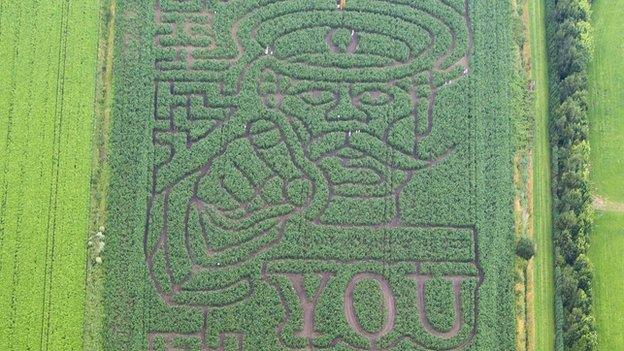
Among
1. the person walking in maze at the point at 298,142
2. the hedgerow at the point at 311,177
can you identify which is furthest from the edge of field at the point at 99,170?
the person walking in maze at the point at 298,142

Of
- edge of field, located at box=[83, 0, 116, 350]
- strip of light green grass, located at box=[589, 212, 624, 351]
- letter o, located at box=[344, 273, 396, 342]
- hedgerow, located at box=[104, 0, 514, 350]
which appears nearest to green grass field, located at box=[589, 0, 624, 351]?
strip of light green grass, located at box=[589, 212, 624, 351]

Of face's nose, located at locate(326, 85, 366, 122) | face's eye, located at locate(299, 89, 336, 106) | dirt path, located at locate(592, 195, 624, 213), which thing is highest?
face's eye, located at locate(299, 89, 336, 106)

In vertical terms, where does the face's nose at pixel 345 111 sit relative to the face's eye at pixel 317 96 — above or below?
below

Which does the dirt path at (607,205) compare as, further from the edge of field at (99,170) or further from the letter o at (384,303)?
the edge of field at (99,170)

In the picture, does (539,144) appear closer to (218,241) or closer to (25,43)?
(218,241)

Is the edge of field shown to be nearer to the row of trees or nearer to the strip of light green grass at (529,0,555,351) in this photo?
the strip of light green grass at (529,0,555,351)

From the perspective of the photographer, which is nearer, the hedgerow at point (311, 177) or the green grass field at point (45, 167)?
the green grass field at point (45, 167)

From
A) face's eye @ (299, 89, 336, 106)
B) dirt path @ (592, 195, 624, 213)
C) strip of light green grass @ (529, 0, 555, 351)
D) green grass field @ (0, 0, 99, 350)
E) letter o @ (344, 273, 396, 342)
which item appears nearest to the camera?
green grass field @ (0, 0, 99, 350)
